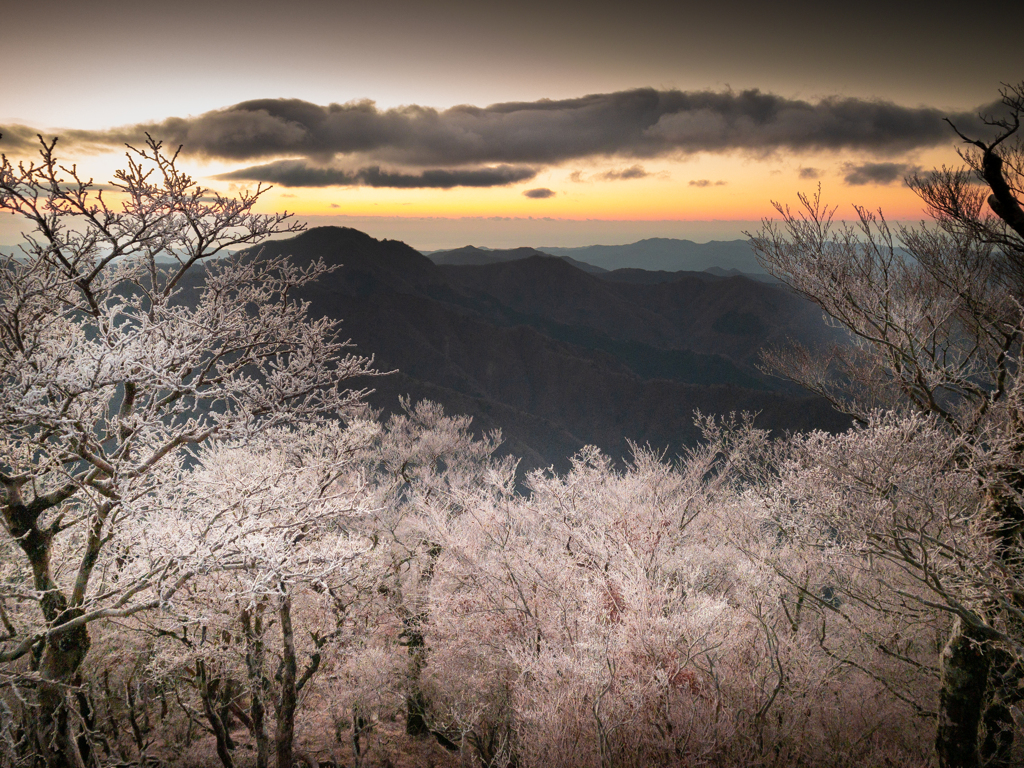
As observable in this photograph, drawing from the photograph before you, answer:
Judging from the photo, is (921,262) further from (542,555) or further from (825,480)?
(542,555)

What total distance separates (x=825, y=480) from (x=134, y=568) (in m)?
10.0

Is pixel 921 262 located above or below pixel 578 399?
above

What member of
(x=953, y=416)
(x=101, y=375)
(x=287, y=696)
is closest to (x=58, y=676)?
(x=101, y=375)

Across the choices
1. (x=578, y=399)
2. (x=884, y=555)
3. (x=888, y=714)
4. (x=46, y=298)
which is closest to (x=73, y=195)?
(x=46, y=298)

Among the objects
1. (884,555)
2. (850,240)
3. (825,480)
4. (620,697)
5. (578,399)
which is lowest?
(578,399)

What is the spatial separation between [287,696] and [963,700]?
11.5 m

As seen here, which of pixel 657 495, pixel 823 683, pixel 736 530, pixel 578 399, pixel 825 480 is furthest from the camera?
pixel 578 399

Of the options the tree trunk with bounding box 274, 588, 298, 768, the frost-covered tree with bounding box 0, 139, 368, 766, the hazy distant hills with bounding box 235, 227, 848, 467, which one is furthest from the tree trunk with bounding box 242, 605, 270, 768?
the hazy distant hills with bounding box 235, 227, 848, 467

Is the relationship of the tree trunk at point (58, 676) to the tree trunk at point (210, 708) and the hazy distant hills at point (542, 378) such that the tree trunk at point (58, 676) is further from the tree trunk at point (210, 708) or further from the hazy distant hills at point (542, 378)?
the hazy distant hills at point (542, 378)

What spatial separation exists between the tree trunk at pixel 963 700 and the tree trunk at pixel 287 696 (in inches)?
431

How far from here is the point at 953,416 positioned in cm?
897

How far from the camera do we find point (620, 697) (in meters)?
8.47

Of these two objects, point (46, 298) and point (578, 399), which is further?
point (578, 399)

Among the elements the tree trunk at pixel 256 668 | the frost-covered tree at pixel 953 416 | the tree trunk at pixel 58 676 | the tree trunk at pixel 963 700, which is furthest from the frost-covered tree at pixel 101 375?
the tree trunk at pixel 963 700
